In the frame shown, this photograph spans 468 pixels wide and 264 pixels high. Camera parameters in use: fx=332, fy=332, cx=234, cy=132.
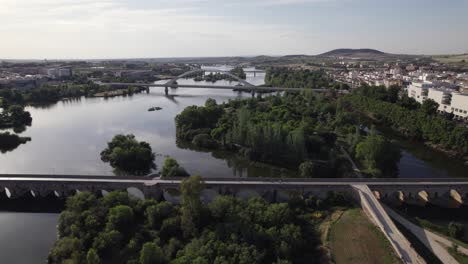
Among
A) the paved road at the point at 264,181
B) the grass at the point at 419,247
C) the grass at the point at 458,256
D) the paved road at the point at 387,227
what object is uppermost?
the paved road at the point at 264,181

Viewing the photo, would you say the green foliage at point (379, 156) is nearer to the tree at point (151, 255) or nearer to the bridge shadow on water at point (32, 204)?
the tree at point (151, 255)

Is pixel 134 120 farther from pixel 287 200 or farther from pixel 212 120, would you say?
pixel 287 200

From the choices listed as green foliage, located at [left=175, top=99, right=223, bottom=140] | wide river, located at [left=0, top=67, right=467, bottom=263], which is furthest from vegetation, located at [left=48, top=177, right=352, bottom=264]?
green foliage, located at [left=175, top=99, right=223, bottom=140]

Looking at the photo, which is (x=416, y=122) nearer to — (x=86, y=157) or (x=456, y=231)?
(x=456, y=231)

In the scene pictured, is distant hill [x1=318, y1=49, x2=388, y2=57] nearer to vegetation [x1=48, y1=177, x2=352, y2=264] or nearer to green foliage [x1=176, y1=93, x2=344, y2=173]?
green foliage [x1=176, y1=93, x2=344, y2=173]

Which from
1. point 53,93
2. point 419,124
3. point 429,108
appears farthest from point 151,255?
point 53,93

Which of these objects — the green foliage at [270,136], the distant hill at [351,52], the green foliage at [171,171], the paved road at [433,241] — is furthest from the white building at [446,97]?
the distant hill at [351,52]
